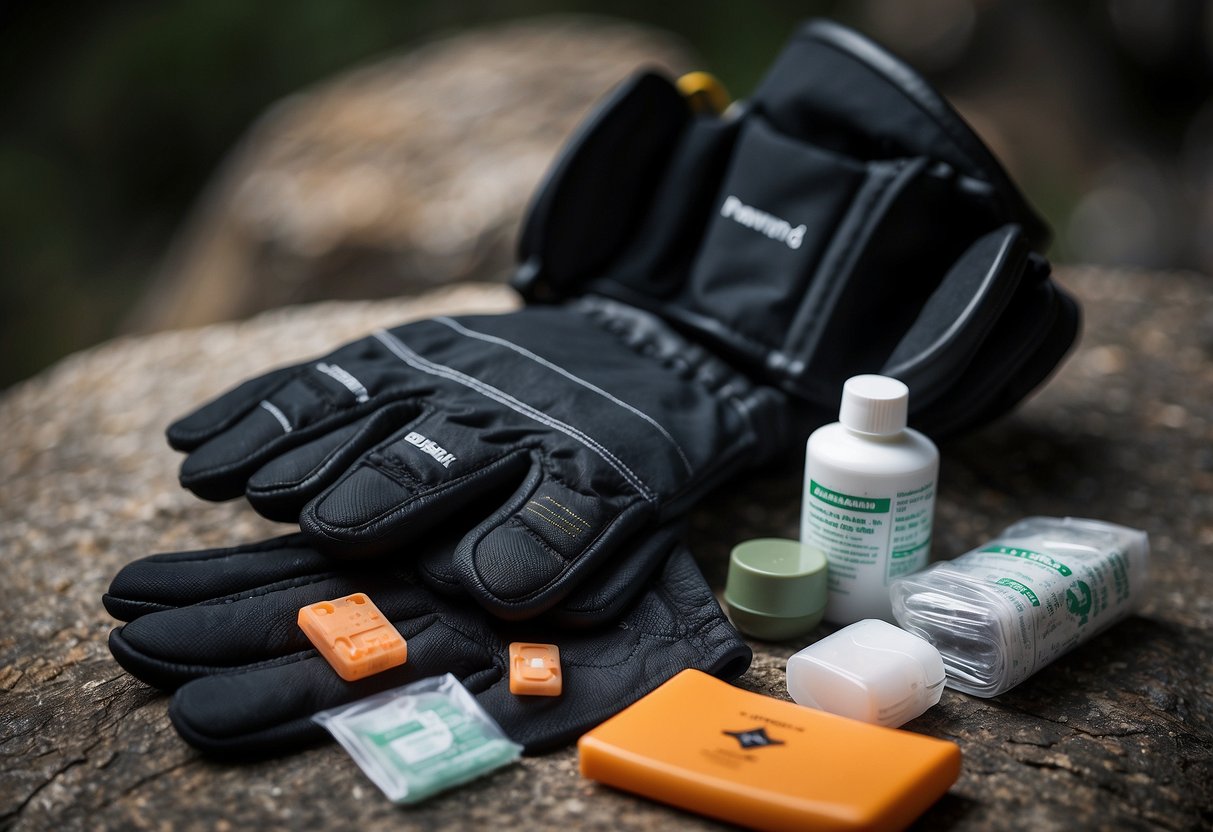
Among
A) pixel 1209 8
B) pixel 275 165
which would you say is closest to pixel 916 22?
pixel 1209 8

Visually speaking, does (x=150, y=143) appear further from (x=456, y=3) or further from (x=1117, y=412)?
(x=1117, y=412)

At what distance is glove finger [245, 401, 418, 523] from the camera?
1.10m

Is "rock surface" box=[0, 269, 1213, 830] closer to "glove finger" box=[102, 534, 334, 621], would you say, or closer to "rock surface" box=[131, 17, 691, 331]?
"glove finger" box=[102, 534, 334, 621]

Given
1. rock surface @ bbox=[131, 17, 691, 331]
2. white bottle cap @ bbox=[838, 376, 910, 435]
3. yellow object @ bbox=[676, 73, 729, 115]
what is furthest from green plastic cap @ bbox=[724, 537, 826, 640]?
rock surface @ bbox=[131, 17, 691, 331]

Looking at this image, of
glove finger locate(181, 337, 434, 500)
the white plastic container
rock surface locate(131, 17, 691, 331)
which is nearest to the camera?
the white plastic container

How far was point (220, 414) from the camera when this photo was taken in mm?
1254

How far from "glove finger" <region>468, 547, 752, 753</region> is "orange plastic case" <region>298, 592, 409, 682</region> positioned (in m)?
0.08

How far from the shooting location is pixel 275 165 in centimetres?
297

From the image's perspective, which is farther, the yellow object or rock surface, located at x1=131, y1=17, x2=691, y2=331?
rock surface, located at x1=131, y1=17, x2=691, y2=331

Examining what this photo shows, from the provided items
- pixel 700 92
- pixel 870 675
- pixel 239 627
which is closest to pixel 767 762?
pixel 870 675

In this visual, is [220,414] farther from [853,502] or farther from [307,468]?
[853,502]

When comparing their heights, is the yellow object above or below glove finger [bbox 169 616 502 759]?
above

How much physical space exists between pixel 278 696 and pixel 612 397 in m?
0.49

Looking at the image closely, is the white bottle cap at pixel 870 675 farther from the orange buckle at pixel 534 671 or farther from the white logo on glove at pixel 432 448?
the white logo on glove at pixel 432 448
